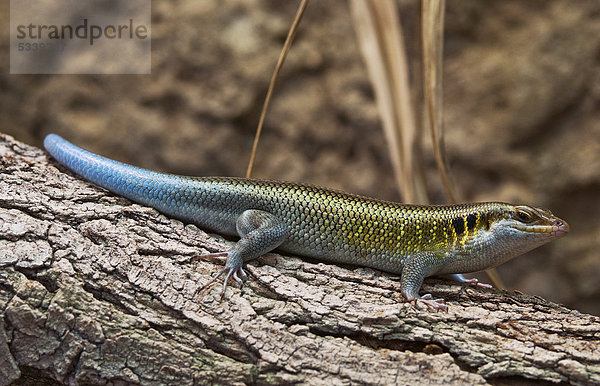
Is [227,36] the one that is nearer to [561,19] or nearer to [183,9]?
[183,9]

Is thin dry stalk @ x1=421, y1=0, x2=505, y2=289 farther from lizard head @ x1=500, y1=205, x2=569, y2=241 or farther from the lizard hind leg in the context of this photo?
the lizard hind leg

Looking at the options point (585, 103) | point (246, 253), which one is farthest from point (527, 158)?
point (246, 253)

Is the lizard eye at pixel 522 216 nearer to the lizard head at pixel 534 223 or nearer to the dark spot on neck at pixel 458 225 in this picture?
the lizard head at pixel 534 223

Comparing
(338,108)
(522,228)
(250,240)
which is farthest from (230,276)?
(338,108)

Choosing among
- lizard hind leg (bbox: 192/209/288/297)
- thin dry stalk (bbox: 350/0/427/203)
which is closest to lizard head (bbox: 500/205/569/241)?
thin dry stalk (bbox: 350/0/427/203)

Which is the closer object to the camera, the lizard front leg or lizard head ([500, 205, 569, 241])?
the lizard front leg

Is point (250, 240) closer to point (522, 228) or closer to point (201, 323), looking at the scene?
point (201, 323)
